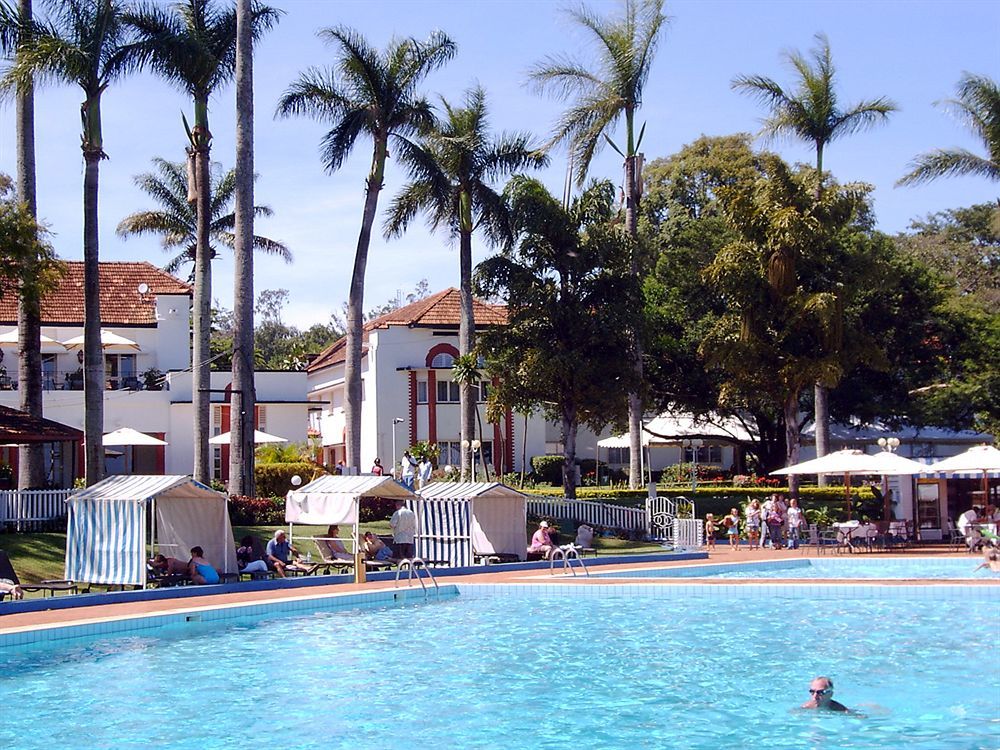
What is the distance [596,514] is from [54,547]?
14693mm

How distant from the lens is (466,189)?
38.6 meters

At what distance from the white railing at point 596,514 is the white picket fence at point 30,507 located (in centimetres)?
1309

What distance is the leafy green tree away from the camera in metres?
35.7

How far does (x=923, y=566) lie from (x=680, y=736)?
1802 cm

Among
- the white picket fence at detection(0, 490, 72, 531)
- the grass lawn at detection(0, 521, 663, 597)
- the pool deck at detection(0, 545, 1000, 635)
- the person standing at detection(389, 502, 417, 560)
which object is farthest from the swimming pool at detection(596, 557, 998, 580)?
the white picket fence at detection(0, 490, 72, 531)

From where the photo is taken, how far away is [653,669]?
621 inches

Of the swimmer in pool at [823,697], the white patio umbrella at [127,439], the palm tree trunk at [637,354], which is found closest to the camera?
the swimmer in pool at [823,697]

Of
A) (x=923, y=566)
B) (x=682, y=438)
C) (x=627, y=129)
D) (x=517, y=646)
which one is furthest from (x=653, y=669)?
(x=682, y=438)

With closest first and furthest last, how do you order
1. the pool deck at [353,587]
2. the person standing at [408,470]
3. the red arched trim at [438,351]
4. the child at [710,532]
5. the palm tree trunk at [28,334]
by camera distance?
the pool deck at [353,587] < the palm tree trunk at [28,334] < the child at [710,532] < the person standing at [408,470] < the red arched trim at [438,351]

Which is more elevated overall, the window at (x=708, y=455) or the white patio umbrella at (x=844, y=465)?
the window at (x=708, y=455)

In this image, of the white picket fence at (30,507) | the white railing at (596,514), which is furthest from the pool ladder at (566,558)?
the white picket fence at (30,507)

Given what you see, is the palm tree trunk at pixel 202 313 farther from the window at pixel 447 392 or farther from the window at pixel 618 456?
the window at pixel 618 456

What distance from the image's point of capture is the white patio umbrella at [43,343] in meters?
41.4

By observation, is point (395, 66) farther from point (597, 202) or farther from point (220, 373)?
point (220, 373)
